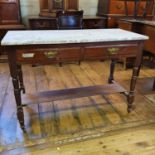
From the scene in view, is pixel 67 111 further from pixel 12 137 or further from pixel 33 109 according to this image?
pixel 12 137

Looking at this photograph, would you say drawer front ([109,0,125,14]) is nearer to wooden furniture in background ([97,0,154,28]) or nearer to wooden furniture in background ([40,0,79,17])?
wooden furniture in background ([97,0,154,28])

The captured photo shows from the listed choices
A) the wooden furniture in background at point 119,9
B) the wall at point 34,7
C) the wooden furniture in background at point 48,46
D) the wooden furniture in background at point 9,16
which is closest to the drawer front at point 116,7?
the wooden furniture in background at point 119,9

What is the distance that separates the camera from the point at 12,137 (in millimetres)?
1719

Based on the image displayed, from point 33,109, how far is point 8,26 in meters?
1.92

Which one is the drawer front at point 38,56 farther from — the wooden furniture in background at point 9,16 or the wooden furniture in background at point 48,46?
the wooden furniture in background at point 9,16

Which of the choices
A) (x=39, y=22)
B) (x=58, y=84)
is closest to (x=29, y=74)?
(x=58, y=84)

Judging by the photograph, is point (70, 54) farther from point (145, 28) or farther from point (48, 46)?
point (145, 28)

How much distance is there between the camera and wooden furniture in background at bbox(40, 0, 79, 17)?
11.5ft

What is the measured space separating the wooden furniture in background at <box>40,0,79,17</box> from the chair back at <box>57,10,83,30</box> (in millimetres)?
382

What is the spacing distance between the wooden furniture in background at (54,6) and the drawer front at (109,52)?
205cm

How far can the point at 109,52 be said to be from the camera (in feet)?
5.74

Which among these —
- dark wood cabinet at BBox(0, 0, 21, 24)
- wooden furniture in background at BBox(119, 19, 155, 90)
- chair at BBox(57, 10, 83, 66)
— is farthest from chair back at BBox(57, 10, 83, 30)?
dark wood cabinet at BBox(0, 0, 21, 24)

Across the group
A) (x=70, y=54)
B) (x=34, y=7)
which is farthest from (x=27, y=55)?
(x=34, y=7)

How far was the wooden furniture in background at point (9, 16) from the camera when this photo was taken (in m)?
3.37
